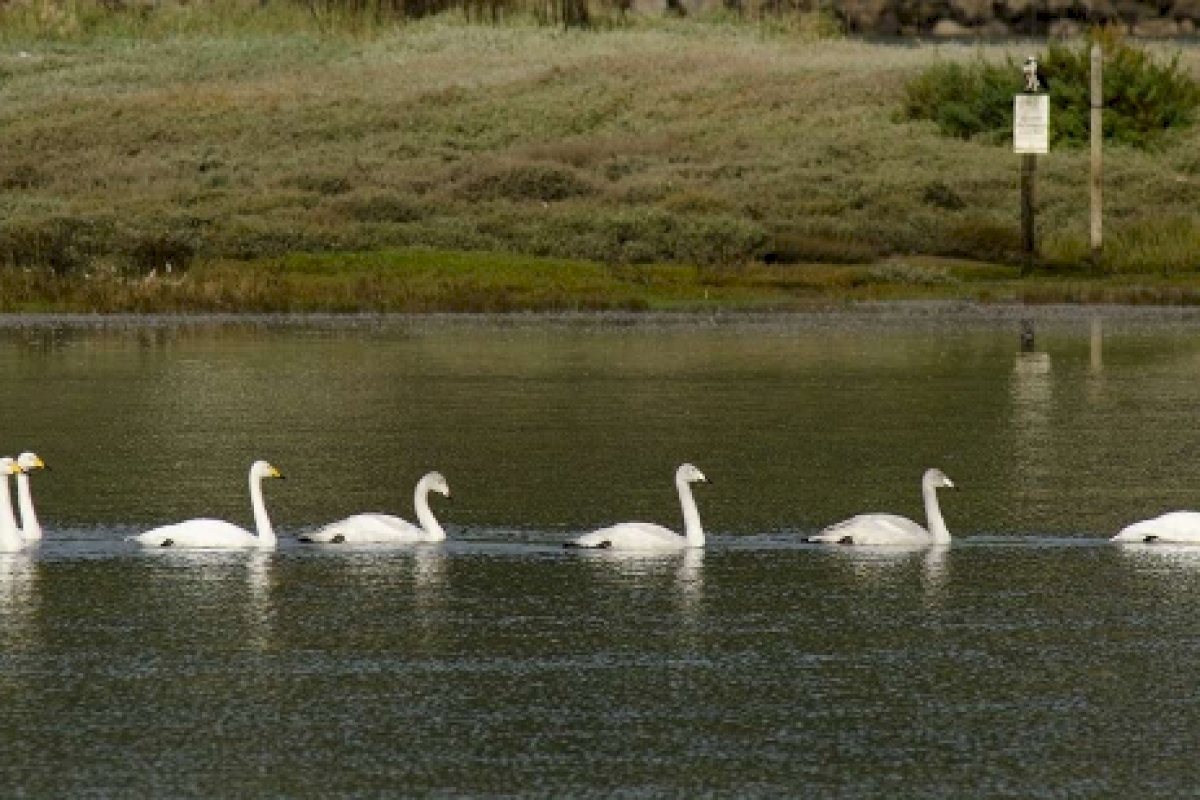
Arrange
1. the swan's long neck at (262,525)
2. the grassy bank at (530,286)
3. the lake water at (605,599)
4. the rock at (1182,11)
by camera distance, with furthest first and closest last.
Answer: the rock at (1182,11), the grassy bank at (530,286), the swan's long neck at (262,525), the lake water at (605,599)

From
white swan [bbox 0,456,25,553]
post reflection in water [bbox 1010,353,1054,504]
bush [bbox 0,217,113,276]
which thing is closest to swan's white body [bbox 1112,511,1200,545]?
post reflection in water [bbox 1010,353,1054,504]

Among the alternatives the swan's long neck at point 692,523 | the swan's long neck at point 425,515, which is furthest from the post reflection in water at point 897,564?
the swan's long neck at point 425,515

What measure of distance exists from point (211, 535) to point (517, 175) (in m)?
35.6

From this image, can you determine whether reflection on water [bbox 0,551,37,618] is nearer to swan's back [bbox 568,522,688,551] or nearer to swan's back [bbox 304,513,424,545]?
swan's back [bbox 304,513,424,545]

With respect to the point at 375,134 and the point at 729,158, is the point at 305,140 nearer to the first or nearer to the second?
the point at 375,134

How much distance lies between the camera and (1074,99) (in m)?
56.8

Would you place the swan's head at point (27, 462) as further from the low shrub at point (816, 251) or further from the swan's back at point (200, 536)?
the low shrub at point (816, 251)

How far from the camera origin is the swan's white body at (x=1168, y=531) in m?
19.2

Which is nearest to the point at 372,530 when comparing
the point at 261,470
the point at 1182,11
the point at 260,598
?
the point at 261,470

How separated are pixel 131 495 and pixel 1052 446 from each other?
7970 millimetres

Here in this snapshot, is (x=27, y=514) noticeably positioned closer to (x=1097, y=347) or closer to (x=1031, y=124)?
(x=1097, y=347)

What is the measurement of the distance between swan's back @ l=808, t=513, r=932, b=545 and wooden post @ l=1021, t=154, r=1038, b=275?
25.7 m

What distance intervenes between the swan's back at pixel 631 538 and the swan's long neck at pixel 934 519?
1652 mm

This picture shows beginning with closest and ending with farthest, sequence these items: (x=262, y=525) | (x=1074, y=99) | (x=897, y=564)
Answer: (x=897, y=564) → (x=262, y=525) → (x=1074, y=99)
